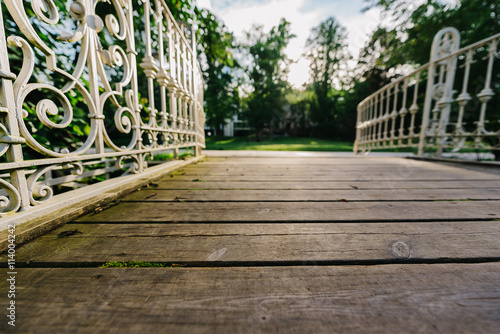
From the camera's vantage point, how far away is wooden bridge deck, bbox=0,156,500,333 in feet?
1.23

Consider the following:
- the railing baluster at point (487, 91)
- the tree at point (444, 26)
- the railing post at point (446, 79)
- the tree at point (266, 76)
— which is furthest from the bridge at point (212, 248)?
the tree at point (266, 76)

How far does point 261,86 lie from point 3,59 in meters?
17.8

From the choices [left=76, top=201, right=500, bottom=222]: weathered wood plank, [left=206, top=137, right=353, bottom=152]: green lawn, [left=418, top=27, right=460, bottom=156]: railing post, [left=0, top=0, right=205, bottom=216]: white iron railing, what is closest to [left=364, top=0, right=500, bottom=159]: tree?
[left=418, top=27, right=460, bottom=156]: railing post

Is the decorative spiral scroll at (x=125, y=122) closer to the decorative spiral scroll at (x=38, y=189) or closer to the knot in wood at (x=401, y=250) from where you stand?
the decorative spiral scroll at (x=38, y=189)

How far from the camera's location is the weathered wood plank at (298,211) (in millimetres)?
821

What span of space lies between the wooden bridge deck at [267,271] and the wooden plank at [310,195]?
11 centimetres

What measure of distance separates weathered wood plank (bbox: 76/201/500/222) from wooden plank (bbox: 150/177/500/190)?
0.33 meters

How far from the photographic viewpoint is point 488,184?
1384mm

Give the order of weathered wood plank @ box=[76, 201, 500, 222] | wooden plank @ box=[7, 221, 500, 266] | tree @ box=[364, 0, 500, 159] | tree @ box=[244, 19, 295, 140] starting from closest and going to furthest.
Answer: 1. wooden plank @ box=[7, 221, 500, 266]
2. weathered wood plank @ box=[76, 201, 500, 222]
3. tree @ box=[364, 0, 500, 159]
4. tree @ box=[244, 19, 295, 140]

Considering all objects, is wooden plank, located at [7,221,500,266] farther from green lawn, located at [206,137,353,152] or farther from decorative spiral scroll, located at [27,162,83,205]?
green lawn, located at [206,137,353,152]

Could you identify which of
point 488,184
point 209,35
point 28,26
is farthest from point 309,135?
point 28,26

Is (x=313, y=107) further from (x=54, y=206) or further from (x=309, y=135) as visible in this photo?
(x=54, y=206)

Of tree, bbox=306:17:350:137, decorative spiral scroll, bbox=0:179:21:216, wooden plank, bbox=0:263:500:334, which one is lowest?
wooden plank, bbox=0:263:500:334

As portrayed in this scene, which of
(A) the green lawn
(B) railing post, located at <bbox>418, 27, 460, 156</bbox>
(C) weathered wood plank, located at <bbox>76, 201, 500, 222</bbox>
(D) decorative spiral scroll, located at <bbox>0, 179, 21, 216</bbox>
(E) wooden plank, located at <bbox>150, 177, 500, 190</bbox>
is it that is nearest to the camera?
(D) decorative spiral scroll, located at <bbox>0, 179, 21, 216</bbox>
